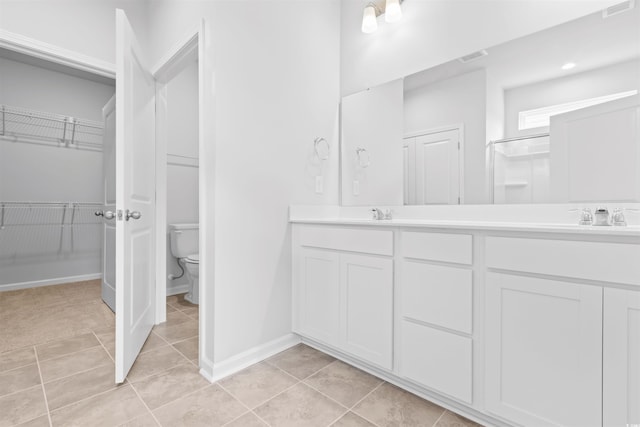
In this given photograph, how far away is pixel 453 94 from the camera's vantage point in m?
1.86

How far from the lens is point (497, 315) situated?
1.22 meters

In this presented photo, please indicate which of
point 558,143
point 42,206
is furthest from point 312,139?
point 42,206

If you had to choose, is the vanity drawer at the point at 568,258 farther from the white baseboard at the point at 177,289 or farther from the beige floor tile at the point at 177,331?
the white baseboard at the point at 177,289

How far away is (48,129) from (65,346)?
2.87 meters

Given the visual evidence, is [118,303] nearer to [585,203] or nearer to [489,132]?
[489,132]

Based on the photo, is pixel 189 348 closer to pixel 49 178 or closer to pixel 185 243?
pixel 185 243

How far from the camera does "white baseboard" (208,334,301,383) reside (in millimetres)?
1671

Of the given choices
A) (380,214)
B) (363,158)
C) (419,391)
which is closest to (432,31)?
(363,158)

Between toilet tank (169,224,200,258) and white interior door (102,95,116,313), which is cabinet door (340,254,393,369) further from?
white interior door (102,95,116,313)

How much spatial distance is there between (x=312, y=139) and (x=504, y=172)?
1.23 metres

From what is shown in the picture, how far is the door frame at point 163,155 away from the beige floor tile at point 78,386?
47 centimetres

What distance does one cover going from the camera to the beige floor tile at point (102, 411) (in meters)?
1.32

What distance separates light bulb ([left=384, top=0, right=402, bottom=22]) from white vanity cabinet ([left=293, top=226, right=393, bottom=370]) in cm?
141

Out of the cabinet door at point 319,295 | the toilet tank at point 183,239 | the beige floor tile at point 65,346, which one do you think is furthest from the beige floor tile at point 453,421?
the toilet tank at point 183,239
